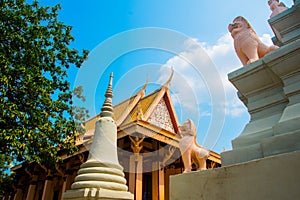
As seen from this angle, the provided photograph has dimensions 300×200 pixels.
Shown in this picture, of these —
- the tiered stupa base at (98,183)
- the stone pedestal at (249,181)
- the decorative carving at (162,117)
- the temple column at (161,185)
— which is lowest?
the stone pedestal at (249,181)

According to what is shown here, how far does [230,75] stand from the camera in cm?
174

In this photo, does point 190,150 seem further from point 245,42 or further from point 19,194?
point 19,194

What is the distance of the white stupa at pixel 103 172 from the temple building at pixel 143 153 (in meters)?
2.11

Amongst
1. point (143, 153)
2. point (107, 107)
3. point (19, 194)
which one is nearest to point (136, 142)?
point (143, 153)

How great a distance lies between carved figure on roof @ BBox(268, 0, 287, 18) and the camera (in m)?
2.41

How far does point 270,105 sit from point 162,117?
24.1ft

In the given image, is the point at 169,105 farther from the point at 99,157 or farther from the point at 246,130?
the point at 246,130

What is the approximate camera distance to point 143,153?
22.9ft

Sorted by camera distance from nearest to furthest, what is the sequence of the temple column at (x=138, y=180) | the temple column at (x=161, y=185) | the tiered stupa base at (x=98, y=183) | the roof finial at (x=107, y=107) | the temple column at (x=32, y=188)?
the tiered stupa base at (x=98, y=183) → the roof finial at (x=107, y=107) → the temple column at (x=138, y=180) → the temple column at (x=161, y=185) → the temple column at (x=32, y=188)

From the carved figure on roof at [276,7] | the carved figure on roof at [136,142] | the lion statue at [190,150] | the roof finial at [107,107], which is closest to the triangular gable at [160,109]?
the carved figure on roof at [136,142]

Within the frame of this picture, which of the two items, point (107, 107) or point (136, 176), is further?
point (136, 176)

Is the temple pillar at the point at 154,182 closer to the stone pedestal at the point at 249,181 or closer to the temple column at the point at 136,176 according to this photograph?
the temple column at the point at 136,176

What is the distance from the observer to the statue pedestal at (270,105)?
49.8 inches

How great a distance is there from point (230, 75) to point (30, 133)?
4306mm
